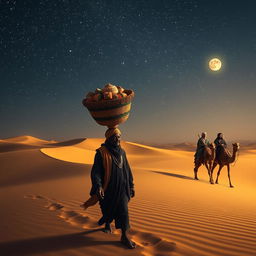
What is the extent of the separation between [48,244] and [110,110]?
2.49 m

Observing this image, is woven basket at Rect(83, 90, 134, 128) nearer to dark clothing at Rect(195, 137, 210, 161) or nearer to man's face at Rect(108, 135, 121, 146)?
man's face at Rect(108, 135, 121, 146)

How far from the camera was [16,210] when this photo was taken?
6.82 m

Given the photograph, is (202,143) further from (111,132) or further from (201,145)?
(111,132)

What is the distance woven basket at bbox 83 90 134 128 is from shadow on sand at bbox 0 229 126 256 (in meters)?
2.03

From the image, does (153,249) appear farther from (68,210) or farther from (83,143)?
(83,143)

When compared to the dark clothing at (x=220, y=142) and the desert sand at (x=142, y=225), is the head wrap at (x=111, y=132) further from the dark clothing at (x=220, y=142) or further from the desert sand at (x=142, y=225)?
the dark clothing at (x=220, y=142)

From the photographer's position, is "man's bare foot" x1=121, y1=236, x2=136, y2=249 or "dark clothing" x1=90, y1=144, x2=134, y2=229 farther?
"dark clothing" x1=90, y1=144, x2=134, y2=229

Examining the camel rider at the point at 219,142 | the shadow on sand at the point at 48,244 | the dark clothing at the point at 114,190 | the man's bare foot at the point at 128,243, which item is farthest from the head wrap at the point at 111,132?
the camel rider at the point at 219,142

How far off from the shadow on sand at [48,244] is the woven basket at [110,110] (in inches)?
79.8

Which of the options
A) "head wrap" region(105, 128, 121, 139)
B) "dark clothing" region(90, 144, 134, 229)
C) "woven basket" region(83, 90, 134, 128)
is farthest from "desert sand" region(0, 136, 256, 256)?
"woven basket" region(83, 90, 134, 128)

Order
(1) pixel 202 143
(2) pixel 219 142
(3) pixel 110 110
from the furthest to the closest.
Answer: (1) pixel 202 143, (2) pixel 219 142, (3) pixel 110 110

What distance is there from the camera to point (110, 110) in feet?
13.8

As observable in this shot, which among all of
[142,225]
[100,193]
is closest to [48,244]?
[100,193]

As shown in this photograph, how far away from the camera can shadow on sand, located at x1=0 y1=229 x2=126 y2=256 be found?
4039 millimetres
